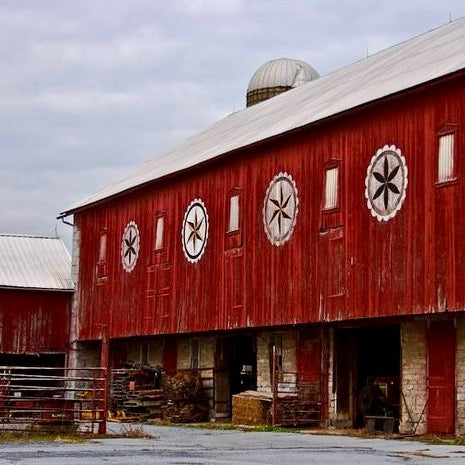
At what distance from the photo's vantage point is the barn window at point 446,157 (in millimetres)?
23016

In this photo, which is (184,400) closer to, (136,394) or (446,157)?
(136,394)

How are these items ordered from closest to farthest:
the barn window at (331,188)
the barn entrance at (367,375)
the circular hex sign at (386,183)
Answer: the circular hex sign at (386,183)
the barn window at (331,188)
the barn entrance at (367,375)

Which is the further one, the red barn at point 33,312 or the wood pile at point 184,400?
the red barn at point 33,312

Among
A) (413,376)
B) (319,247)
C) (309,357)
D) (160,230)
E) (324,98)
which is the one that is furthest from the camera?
(160,230)

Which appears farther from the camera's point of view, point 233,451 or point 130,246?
point 130,246

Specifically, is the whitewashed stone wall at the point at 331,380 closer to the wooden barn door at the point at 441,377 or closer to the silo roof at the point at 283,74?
the wooden barn door at the point at 441,377

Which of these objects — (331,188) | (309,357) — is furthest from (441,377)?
(309,357)

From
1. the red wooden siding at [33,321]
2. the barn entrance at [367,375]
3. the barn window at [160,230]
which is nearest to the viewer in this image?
the barn entrance at [367,375]

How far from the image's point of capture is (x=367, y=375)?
94.7ft

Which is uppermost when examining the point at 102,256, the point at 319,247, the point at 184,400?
the point at 102,256

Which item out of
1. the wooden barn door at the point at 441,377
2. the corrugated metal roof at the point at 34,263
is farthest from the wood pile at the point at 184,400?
the corrugated metal roof at the point at 34,263

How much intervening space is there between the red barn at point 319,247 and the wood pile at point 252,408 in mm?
1225

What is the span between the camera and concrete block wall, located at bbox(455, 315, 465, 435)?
2356 cm

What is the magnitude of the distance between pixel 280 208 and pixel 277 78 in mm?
18996
